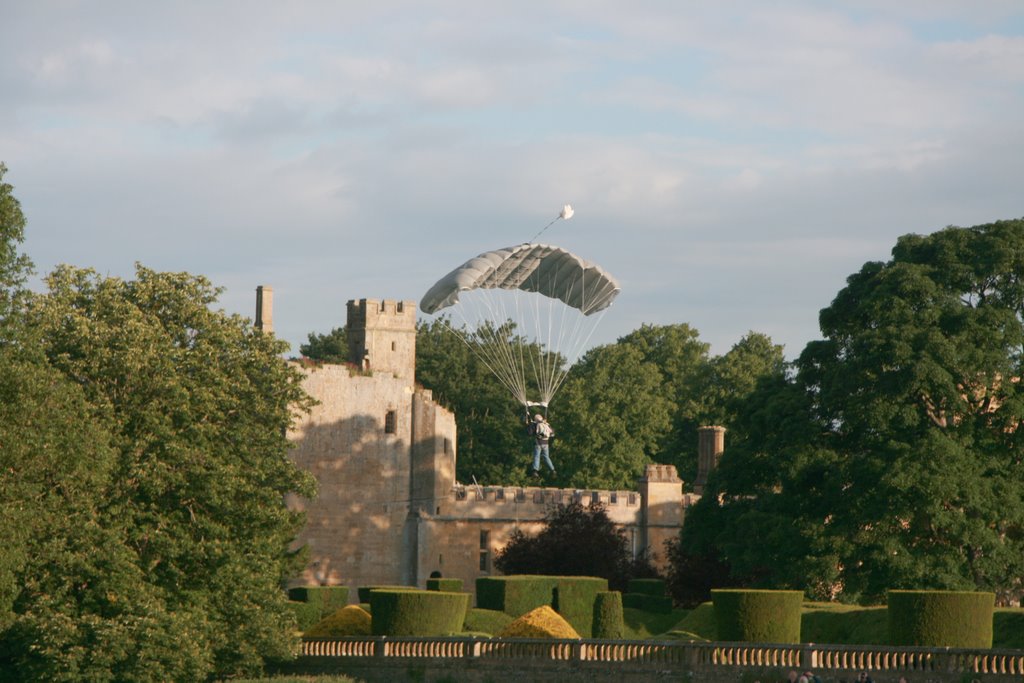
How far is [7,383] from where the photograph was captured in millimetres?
37406

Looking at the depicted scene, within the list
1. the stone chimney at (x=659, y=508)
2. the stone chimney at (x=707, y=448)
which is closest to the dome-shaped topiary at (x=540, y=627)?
the stone chimney at (x=659, y=508)

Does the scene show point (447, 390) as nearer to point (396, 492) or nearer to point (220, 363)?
point (396, 492)

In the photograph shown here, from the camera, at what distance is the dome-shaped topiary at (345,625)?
152 ft

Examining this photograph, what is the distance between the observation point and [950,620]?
3578cm

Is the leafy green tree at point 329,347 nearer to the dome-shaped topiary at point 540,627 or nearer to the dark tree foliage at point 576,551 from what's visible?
the dark tree foliage at point 576,551

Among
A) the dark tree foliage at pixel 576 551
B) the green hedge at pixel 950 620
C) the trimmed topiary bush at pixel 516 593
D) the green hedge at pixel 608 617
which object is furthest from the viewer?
the dark tree foliage at pixel 576 551

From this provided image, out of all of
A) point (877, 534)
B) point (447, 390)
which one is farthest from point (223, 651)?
point (447, 390)

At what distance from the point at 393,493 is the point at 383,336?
6.08 m

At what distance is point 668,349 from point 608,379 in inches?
442

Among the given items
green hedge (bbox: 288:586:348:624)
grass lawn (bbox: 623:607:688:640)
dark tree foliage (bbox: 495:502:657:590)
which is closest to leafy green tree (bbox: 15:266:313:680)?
green hedge (bbox: 288:586:348:624)

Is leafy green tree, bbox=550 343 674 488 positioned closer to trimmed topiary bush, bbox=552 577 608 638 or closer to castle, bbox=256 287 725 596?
castle, bbox=256 287 725 596

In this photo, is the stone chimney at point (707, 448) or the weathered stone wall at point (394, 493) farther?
the stone chimney at point (707, 448)

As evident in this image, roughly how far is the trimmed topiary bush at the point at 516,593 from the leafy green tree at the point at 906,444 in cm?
645

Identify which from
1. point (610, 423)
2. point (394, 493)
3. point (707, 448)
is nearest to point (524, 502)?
point (394, 493)
